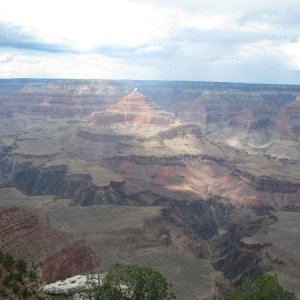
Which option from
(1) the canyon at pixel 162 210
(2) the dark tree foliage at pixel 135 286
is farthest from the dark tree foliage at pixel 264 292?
(1) the canyon at pixel 162 210

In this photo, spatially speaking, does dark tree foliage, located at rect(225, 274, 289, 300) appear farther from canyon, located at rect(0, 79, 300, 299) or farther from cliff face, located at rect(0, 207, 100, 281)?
canyon, located at rect(0, 79, 300, 299)

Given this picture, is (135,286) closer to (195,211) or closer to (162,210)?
(162,210)

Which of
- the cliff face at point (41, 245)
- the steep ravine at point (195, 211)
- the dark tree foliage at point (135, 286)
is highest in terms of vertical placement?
the dark tree foliage at point (135, 286)

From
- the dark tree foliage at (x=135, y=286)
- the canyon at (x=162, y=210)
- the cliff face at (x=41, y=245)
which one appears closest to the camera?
the dark tree foliage at (x=135, y=286)

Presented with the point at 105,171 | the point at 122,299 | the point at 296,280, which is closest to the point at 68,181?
the point at 105,171

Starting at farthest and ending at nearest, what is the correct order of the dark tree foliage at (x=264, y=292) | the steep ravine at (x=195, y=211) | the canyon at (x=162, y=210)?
1. the steep ravine at (x=195, y=211)
2. the canyon at (x=162, y=210)
3. the dark tree foliage at (x=264, y=292)

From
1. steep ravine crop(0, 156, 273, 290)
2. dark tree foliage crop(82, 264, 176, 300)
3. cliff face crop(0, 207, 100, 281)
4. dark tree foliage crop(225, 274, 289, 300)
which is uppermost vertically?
dark tree foliage crop(82, 264, 176, 300)

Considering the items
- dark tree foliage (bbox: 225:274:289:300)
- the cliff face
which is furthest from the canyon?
dark tree foliage (bbox: 225:274:289:300)

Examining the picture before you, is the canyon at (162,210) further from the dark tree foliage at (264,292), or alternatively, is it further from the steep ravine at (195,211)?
the dark tree foliage at (264,292)
